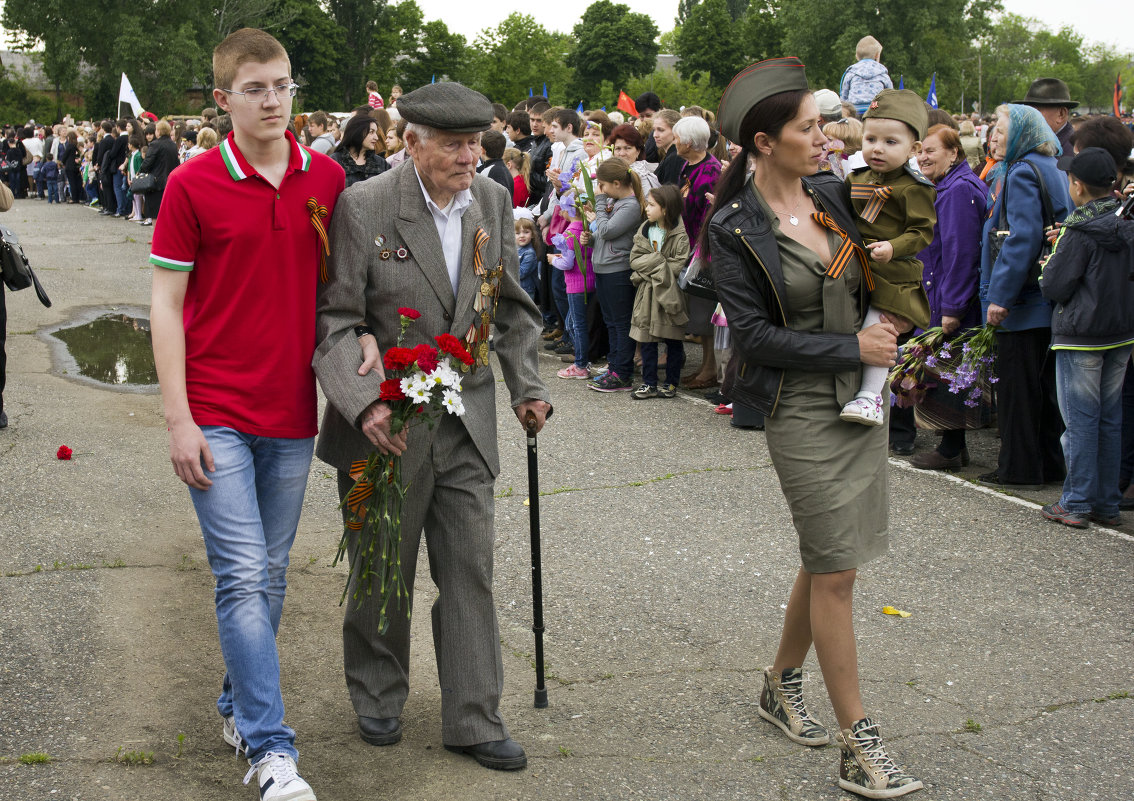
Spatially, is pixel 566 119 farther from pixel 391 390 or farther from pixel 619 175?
pixel 391 390

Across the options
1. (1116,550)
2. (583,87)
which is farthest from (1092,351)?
(583,87)

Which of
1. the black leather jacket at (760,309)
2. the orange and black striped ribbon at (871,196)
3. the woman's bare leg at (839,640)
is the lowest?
the woman's bare leg at (839,640)

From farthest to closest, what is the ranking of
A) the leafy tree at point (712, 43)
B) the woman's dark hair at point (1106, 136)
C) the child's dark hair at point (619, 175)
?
the leafy tree at point (712, 43) → the child's dark hair at point (619, 175) → the woman's dark hair at point (1106, 136)

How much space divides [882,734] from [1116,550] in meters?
2.60

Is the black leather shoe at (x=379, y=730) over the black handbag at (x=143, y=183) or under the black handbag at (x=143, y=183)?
under

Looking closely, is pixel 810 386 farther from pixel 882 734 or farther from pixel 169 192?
pixel 169 192

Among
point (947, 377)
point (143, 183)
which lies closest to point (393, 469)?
point (947, 377)

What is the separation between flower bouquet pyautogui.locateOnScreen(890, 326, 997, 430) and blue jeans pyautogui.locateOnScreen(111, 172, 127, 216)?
70.7ft

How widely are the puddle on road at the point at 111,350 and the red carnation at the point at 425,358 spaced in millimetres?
6944

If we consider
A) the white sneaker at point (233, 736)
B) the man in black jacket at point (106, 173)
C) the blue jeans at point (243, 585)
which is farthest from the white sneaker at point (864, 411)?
the man in black jacket at point (106, 173)

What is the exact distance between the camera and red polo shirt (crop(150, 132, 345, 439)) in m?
3.34

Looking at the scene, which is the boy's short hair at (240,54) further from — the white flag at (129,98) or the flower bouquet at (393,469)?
the white flag at (129,98)

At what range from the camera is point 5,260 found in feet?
25.6

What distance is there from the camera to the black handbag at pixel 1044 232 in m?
6.61
